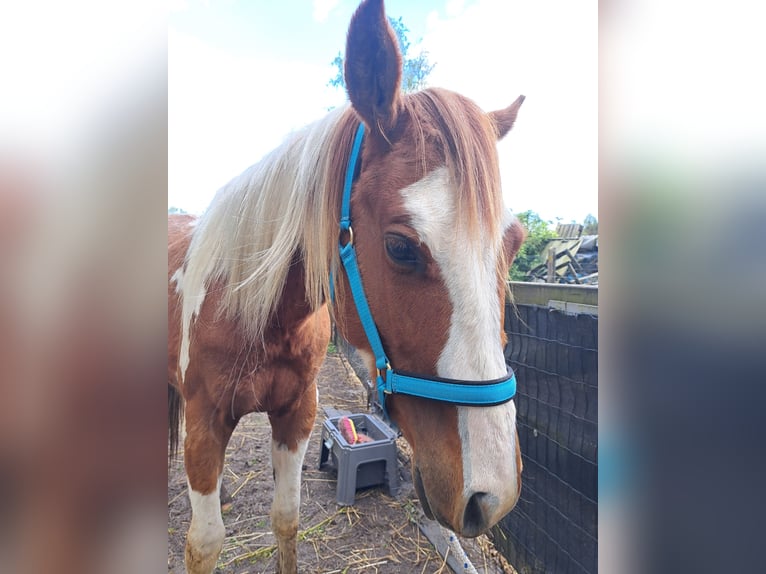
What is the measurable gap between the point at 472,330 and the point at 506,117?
2.31 feet

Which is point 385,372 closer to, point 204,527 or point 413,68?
point 204,527

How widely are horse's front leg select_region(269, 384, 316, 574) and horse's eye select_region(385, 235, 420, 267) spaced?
792 mm

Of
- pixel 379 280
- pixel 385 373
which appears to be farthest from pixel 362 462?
pixel 379 280

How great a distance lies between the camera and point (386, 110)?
779 mm

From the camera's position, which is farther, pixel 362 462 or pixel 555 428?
pixel 362 462

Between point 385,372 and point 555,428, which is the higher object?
point 385,372

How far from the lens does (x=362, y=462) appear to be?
189 centimetres

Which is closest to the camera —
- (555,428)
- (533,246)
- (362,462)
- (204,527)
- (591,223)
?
(591,223)

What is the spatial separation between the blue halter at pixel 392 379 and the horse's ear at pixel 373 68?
8 cm

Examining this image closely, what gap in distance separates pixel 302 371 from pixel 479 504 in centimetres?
73

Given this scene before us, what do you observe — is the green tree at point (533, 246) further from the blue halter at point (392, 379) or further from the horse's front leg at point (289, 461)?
the blue halter at point (392, 379)

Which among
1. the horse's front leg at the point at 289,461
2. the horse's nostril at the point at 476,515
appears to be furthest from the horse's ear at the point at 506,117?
the horse's front leg at the point at 289,461
